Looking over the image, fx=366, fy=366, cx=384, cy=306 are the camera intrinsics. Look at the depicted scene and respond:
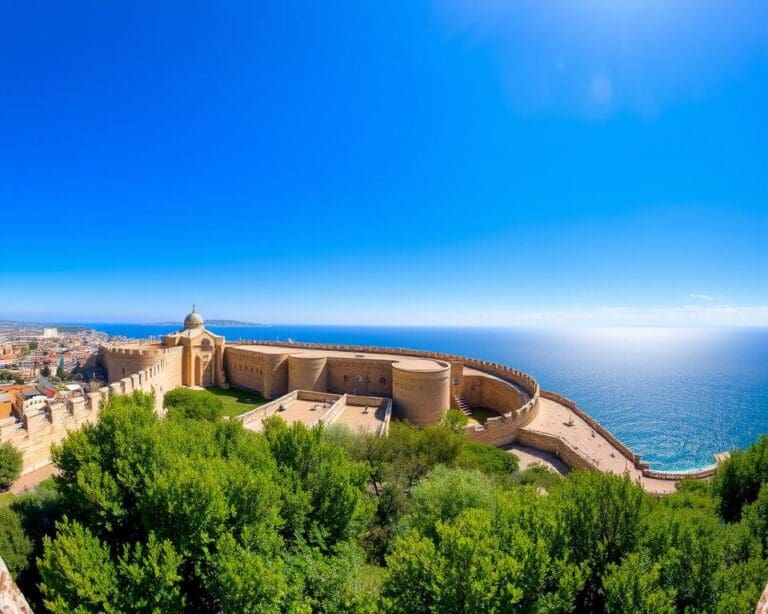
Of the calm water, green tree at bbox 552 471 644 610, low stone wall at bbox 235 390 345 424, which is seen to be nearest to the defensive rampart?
low stone wall at bbox 235 390 345 424

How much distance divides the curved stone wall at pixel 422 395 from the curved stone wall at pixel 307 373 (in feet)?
27.4

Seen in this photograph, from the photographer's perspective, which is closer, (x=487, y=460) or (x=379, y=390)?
(x=487, y=460)

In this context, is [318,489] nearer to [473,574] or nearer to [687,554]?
[473,574]

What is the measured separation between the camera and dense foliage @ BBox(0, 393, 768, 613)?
7.68m

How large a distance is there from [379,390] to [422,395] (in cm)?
656

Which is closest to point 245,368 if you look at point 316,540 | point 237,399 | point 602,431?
point 237,399

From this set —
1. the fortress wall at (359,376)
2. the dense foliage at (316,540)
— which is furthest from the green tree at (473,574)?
the fortress wall at (359,376)

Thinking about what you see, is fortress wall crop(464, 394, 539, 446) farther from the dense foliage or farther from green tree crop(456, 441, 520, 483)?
the dense foliage

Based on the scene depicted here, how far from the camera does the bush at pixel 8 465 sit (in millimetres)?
13953

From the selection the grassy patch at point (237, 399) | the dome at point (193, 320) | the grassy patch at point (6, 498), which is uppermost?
the dome at point (193, 320)

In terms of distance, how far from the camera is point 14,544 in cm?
973

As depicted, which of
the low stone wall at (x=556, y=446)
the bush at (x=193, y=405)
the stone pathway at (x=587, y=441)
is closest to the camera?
the stone pathway at (x=587, y=441)

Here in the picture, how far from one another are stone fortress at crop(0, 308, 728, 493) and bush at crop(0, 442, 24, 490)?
4.93 m

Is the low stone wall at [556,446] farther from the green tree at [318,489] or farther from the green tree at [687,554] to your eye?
the green tree at [318,489]
